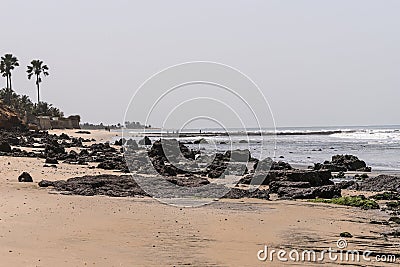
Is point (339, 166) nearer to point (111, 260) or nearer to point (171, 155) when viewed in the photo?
point (171, 155)

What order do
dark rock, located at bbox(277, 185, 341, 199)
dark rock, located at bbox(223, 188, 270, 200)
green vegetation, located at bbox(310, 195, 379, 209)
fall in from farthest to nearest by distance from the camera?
dark rock, located at bbox(277, 185, 341, 199), dark rock, located at bbox(223, 188, 270, 200), green vegetation, located at bbox(310, 195, 379, 209)

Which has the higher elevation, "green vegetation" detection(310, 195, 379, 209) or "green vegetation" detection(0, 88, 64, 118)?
"green vegetation" detection(0, 88, 64, 118)

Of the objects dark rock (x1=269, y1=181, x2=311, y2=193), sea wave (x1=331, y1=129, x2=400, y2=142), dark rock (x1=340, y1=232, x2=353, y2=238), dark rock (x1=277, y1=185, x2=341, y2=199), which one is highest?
sea wave (x1=331, y1=129, x2=400, y2=142)

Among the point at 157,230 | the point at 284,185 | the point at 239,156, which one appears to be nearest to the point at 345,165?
the point at 239,156

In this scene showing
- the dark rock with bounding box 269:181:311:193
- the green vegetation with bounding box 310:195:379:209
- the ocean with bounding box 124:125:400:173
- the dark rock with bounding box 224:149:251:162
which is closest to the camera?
the green vegetation with bounding box 310:195:379:209

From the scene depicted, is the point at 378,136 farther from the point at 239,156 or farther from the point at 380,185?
the point at 380,185

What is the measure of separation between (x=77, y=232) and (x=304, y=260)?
4.77m

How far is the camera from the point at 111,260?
9312 mm

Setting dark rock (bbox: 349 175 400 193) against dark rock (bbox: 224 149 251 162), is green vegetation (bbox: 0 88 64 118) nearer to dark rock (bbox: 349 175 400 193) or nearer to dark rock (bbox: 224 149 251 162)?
dark rock (bbox: 224 149 251 162)

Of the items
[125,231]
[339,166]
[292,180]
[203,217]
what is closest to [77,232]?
[125,231]

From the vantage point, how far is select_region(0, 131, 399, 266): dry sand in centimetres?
960

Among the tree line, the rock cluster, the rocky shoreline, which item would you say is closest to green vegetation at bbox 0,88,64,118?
the tree line

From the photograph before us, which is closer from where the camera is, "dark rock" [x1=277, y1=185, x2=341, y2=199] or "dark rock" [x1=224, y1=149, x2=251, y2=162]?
"dark rock" [x1=277, y1=185, x2=341, y2=199]

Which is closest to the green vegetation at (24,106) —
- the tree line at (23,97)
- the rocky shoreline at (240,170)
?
the tree line at (23,97)
